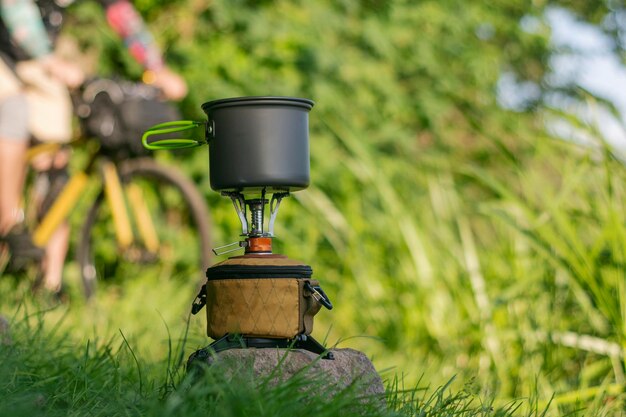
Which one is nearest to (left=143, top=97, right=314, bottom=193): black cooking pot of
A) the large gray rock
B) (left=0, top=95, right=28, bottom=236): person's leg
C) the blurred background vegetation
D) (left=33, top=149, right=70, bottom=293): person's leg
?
the large gray rock

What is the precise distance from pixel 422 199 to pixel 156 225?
143 cm

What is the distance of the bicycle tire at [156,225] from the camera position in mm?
4195

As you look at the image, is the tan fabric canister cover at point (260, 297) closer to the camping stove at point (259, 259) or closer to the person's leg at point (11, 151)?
the camping stove at point (259, 259)

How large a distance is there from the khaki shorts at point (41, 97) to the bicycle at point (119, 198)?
82 millimetres

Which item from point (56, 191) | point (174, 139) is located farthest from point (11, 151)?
point (174, 139)

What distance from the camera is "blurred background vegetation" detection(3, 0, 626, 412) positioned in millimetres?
3207

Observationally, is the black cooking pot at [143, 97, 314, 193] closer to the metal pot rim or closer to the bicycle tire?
the metal pot rim

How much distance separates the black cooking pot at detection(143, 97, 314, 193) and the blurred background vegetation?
1.86 feet

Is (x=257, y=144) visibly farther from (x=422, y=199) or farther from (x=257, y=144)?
(x=422, y=199)

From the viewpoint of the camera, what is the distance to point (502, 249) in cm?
386

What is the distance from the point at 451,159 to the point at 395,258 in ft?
5.51

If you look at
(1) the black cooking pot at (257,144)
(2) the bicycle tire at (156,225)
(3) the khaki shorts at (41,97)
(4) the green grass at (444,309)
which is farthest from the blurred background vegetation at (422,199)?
(3) the khaki shorts at (41,97)

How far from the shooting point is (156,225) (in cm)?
482

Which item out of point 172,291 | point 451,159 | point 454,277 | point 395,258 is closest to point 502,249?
point 454,277
